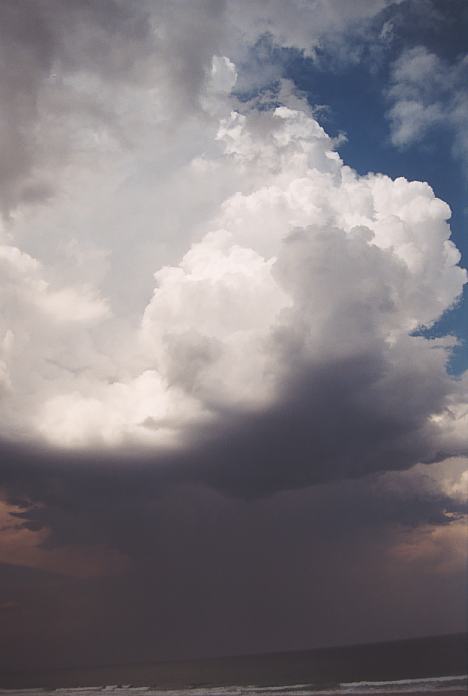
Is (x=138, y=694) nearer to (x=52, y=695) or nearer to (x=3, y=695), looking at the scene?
(x=52, y=695)

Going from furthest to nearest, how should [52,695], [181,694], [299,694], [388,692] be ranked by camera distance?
[52,695]
[181,694]
[299,694]
[388,692]

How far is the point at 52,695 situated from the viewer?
211 ft

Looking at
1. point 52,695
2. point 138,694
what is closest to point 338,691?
point 138,694

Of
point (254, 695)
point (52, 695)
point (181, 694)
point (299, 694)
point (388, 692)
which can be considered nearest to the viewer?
point (388, 692)

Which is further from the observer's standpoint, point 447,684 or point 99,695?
point 99,695

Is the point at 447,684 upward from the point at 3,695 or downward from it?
upward

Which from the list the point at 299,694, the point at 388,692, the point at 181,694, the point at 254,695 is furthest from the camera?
the point at 181,694

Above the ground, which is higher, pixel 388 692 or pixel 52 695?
pixel 388 692

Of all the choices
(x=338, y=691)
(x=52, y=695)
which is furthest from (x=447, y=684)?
(x=52, y=695)

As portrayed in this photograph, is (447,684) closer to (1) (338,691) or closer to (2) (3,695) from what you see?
(1) (338,691)

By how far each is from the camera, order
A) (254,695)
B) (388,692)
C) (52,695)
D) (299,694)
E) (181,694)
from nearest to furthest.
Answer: (388,692) → (299,694) → (254,695) → (181,694) → (52,695)

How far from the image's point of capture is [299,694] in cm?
5000

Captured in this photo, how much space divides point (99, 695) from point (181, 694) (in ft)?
40.8

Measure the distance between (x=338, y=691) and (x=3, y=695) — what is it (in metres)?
51.4
